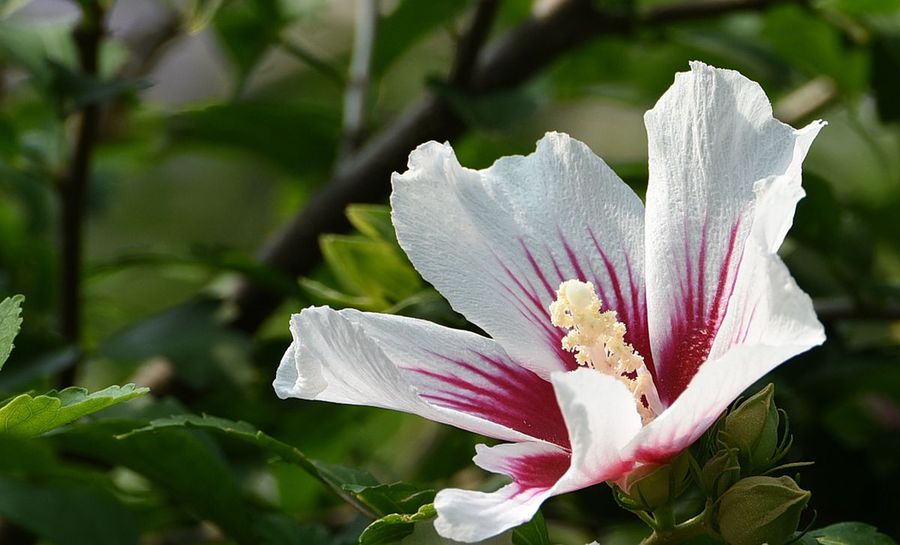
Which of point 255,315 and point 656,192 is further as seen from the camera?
point 255,315

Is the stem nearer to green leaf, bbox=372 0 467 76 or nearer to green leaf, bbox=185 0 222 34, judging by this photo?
green leaf, bbox=185 0 222 34

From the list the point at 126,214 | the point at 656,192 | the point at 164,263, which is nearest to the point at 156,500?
the point at 164,263

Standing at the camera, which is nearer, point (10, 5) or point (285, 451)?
point (285, 451)

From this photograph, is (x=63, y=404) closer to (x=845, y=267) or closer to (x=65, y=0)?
(x=65, y=0)

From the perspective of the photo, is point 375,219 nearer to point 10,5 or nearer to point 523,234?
point 523,234

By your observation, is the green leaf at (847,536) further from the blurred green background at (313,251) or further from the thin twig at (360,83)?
the thin twig at (360,83)

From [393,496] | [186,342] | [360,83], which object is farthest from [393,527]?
[360,83]
